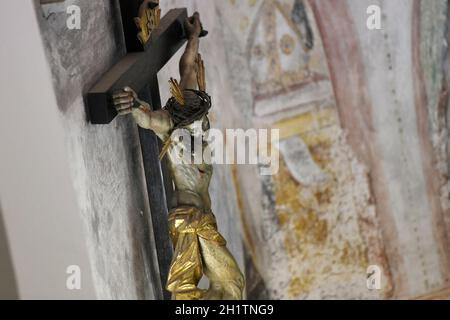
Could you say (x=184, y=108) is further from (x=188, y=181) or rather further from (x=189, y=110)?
(x=188, y=181)

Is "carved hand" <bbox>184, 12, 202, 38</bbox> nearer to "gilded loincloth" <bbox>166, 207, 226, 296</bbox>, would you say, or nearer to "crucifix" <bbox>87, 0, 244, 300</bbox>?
"crucifix" <bbox>87, 0, 244, 300</bbox>

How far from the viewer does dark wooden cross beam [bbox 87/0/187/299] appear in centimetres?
174

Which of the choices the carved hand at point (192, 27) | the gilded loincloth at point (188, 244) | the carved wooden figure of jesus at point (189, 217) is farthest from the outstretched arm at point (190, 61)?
the gilded loincloth at point (188, 244)

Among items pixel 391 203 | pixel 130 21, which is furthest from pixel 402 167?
pixel 130 21

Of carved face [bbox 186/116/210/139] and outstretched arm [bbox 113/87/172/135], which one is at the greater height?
outstretched arm [bbox 113/87/172/135]

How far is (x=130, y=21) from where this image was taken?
A: 181 cm

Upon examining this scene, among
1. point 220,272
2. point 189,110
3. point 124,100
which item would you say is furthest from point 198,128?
point 220,272

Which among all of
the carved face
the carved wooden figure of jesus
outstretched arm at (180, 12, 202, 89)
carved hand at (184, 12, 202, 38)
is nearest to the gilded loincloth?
the carved wooden figure of jesus

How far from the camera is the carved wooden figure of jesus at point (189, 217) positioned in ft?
5.41

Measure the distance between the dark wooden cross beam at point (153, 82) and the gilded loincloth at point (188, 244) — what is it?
0.68 ft

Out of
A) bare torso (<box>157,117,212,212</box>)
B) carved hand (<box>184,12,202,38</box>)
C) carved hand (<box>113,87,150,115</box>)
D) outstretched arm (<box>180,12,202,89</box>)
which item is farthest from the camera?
carved hand (<box>184,12,202,38</box>)

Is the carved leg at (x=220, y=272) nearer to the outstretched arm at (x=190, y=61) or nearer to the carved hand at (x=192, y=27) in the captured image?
the outstretched arm at (x=190, y=61)

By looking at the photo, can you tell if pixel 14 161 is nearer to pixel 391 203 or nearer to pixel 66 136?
pixel 66 136

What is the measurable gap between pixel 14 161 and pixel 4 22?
0.22 m
